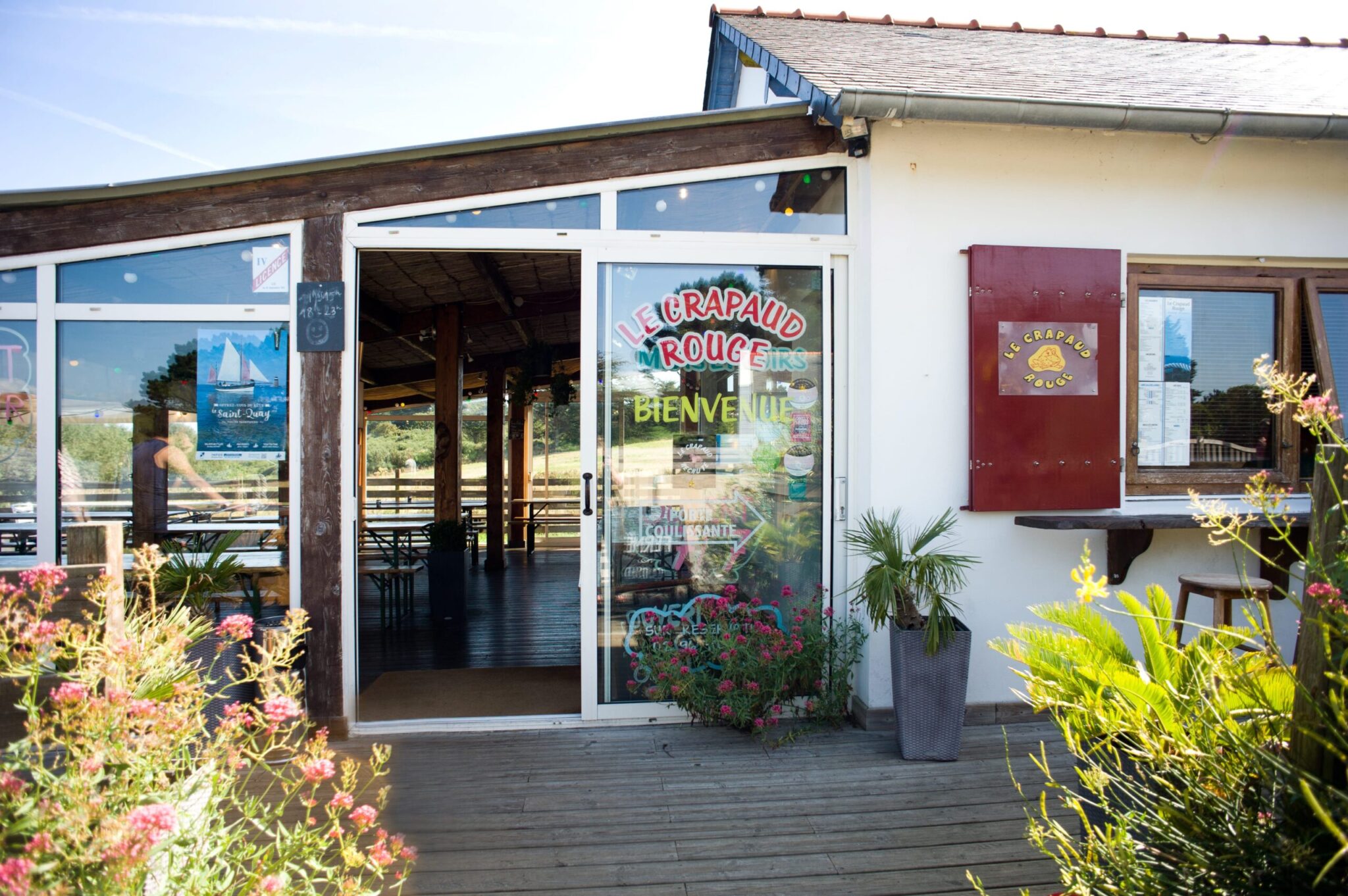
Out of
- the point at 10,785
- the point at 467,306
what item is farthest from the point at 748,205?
the point at 467,306

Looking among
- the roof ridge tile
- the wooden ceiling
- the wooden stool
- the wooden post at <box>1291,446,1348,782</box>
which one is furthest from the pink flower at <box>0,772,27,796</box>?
the roof ridge tile

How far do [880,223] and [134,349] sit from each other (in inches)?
144

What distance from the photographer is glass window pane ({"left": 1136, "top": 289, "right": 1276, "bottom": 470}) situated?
414 cm

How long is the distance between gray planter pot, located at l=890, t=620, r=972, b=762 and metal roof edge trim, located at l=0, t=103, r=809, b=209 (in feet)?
8.52

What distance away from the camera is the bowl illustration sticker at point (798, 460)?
13.3 ft

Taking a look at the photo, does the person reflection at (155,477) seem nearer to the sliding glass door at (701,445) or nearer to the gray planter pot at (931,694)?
the sliding glass door at (701,445)

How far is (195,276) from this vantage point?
3.79 metres

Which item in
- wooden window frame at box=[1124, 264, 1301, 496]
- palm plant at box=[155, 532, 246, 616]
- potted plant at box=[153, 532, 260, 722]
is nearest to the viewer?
potted plant at box=[153, 532, 260, 722]

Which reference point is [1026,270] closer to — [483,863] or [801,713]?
[801,713]

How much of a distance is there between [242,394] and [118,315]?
661mm

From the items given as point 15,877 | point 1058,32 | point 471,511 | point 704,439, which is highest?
point 1058,32

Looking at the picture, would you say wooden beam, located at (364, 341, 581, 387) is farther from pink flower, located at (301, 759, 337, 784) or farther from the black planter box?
pink flower, located at (301, 759, 337, 784)

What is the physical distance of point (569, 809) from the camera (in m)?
3.00

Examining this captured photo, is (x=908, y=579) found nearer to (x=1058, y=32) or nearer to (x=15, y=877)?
(x=15, y=877)
